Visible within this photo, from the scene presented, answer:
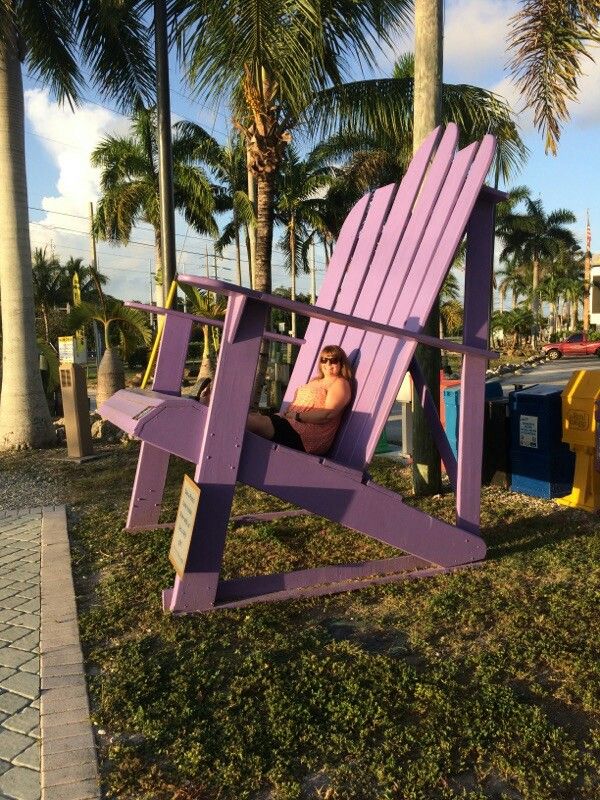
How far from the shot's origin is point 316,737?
2.30 metres

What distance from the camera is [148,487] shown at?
466 centimetres

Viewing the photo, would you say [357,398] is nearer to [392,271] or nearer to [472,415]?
[472,415]

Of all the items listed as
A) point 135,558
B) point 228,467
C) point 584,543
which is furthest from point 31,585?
point 584,543

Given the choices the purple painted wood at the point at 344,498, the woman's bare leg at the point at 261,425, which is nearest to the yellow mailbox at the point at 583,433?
the purple painted wood at the point at 344,498

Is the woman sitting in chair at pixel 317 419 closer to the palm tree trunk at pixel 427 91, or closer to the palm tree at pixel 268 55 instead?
the palm tree trunk at pixel 427 91

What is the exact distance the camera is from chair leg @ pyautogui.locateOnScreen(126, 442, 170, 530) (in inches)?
177

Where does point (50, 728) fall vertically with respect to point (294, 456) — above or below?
below

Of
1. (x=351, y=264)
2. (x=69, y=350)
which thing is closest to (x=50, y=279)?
(x=69, y=350)

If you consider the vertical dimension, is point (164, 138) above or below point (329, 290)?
above

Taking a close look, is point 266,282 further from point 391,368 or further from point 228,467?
point 228,467

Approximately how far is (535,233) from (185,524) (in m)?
51.1

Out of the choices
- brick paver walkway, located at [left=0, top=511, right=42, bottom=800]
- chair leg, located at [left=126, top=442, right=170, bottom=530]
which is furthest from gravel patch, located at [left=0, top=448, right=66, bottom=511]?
chair leg, located at [left=126, top=442, right=170, bottom=530]

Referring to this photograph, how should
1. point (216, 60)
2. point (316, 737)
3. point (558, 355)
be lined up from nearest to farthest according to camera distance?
point (316, 737)
point (216, 60)
point (558, 355)

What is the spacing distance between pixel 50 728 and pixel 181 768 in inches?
22.6
